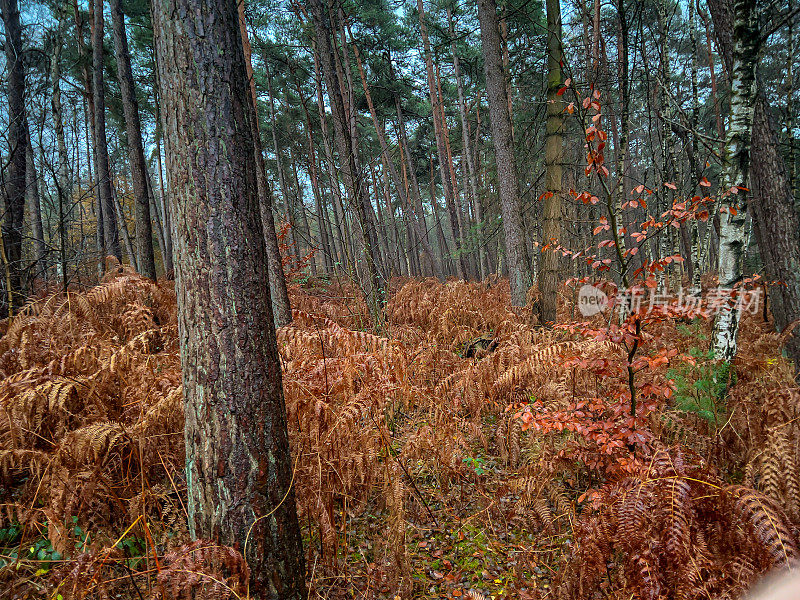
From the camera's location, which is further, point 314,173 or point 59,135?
point 314,173

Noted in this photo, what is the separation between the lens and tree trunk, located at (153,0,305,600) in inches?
74.5

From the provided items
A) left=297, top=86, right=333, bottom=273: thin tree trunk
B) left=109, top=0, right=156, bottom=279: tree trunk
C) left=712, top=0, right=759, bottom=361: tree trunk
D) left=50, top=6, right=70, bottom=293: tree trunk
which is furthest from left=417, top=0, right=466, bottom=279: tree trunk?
left=50, top=6, right=70, bottom=293: tree trunk

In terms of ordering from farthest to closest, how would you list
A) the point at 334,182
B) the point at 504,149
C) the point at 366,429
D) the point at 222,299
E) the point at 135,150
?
the point at 334,182 < the point at 135,150 < the point at 504,149 < the point at 366,429 < the point at 222,299

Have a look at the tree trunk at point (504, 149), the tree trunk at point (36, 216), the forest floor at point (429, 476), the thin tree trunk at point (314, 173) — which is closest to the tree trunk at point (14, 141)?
the tree trunk at point (36, 216)

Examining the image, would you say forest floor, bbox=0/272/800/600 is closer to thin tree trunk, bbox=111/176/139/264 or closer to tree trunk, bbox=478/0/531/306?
tree trunk, bbox=478/0/531/306

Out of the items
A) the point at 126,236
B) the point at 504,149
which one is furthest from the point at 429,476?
the point at 126,236

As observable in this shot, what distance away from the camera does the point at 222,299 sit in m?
1.94

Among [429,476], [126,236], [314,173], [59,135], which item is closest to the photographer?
[429,476]

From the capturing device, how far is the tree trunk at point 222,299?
1893 millimetres

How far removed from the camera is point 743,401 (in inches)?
135

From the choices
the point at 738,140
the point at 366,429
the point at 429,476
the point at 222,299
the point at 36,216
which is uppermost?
the point at 36,216

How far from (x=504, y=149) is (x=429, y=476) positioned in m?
5.55

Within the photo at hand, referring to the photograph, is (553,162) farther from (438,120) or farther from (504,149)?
(438,120)

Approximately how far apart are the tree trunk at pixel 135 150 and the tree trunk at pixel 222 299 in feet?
23.4
